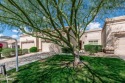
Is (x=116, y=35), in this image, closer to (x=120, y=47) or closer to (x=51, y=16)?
(x=120, y=47)

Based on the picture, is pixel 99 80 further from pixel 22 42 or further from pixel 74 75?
pixel 22 42

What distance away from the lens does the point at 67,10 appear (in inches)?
441

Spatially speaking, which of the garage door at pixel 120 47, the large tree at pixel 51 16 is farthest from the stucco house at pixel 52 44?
the large tree at pixel 51 16

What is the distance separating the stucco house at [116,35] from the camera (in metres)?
19.1

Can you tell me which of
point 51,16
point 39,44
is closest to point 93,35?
point 39,44

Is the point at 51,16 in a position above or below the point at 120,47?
above

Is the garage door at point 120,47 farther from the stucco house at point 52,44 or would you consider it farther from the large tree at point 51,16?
the large tree at point 51,16

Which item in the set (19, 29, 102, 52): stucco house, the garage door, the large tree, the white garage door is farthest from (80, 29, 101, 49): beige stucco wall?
the large tree

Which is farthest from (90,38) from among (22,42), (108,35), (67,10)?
(67,10)

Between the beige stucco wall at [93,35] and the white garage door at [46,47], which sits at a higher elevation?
the beige stucco wall at [93,35]

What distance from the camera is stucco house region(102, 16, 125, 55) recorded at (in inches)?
751

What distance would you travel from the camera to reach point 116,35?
19.7 meters

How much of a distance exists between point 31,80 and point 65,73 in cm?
256

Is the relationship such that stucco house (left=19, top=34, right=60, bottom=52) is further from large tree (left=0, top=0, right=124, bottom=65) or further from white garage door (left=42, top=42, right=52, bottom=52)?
large tree (left=0, top=0, right=124, bottom=65)
